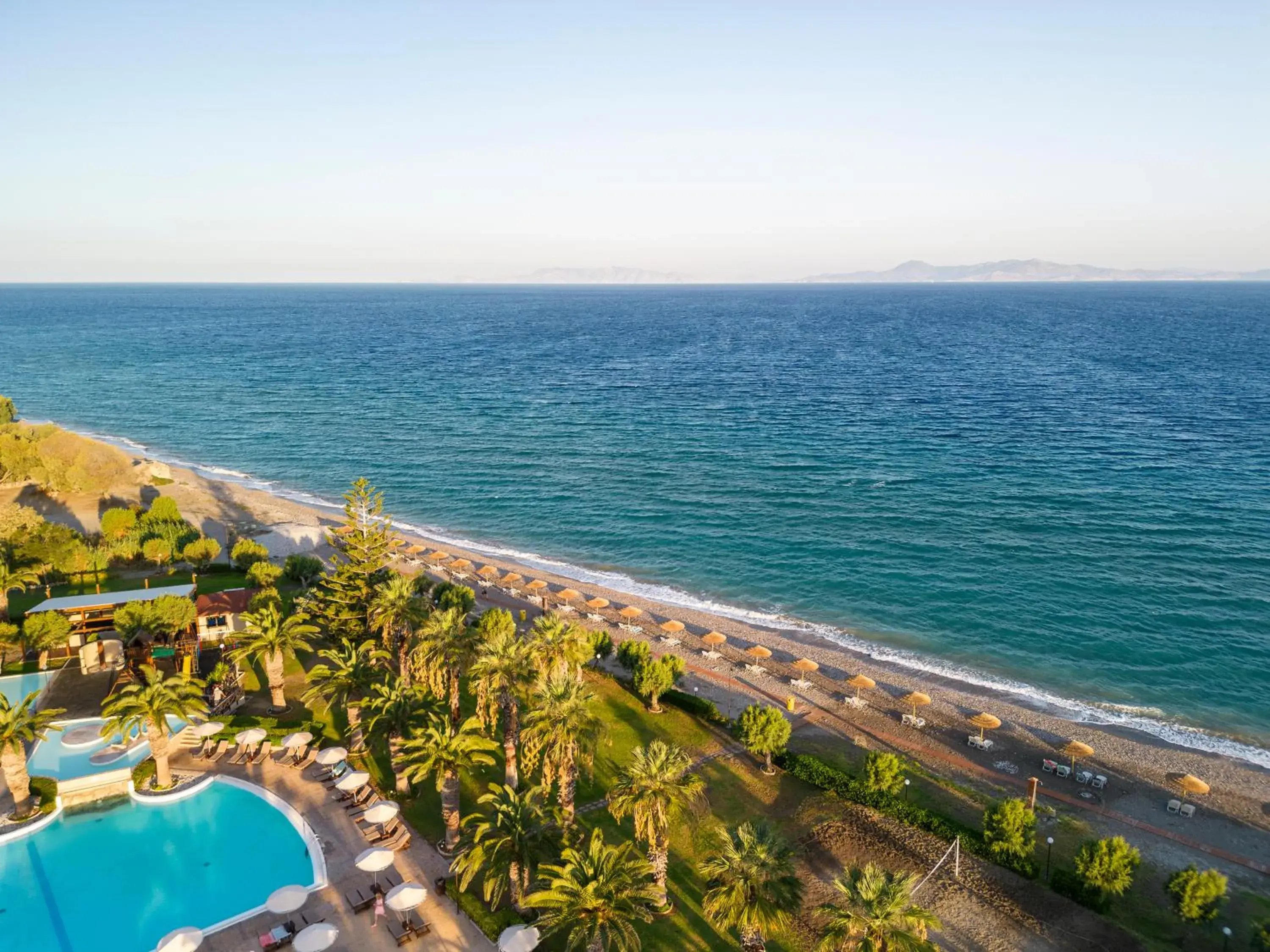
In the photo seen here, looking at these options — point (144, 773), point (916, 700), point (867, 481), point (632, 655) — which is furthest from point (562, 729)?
point (867, 481)

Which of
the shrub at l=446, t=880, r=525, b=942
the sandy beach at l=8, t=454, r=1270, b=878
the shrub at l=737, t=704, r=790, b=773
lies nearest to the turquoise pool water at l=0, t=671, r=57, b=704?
the sandy beach at l=8, t=454, r=1270, b=878

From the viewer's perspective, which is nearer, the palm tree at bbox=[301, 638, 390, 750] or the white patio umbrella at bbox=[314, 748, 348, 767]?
the white patio umbrella at bbox=[314, 748, 348, 767]

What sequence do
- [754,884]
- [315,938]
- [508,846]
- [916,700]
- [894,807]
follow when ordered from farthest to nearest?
[916,700] < [894,807] < [508,846] < [315,938] < [754,884]

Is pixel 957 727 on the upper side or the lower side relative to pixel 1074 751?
lower

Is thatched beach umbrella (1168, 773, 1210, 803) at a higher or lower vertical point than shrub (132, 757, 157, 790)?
lower

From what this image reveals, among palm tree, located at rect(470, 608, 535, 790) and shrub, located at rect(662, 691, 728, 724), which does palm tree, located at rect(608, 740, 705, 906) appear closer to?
palm tree, located at rect(470, 608, 535, 790)

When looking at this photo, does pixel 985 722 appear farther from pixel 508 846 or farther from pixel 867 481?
pixel 867 481

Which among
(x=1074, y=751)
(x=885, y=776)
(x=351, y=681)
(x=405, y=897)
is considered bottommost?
(x=1074, y=751)
